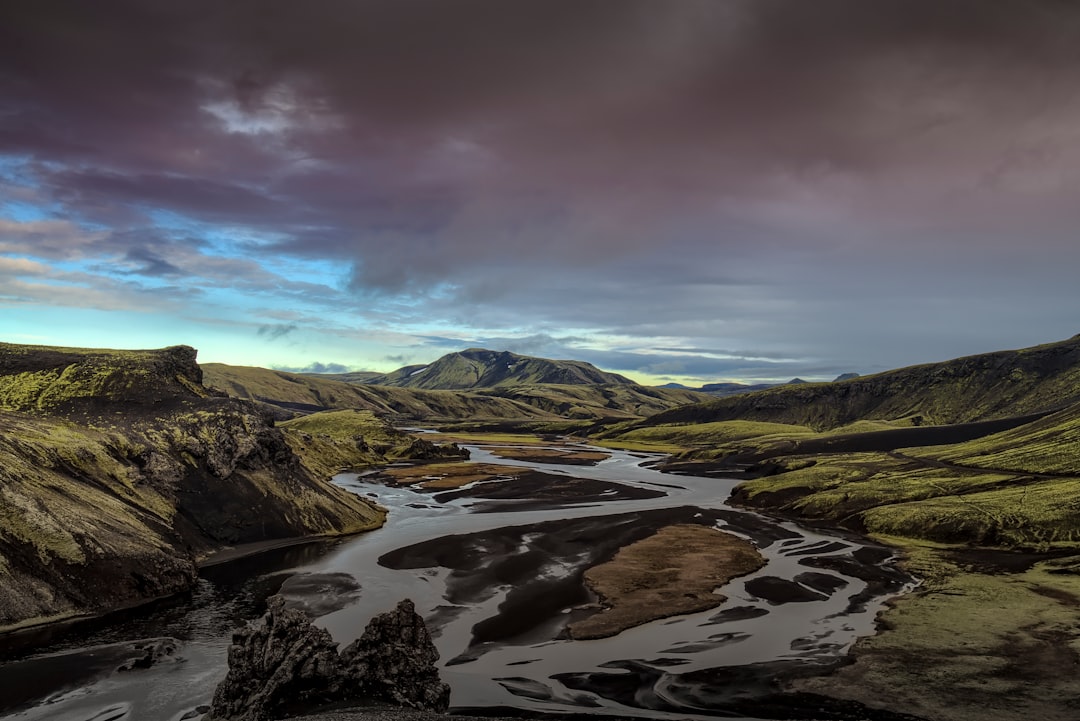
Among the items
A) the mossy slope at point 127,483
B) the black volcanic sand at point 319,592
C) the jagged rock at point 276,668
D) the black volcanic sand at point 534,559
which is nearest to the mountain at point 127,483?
the mossy slope at point 127,483

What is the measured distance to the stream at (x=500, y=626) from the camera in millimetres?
40750

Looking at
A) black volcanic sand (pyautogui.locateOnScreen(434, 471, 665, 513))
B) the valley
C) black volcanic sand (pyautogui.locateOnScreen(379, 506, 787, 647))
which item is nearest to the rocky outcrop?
the valley

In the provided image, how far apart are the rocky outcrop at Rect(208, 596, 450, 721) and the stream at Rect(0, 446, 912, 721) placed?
9.76 feet

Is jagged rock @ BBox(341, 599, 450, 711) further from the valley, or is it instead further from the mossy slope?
the mossy slope

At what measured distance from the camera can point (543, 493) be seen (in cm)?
14288

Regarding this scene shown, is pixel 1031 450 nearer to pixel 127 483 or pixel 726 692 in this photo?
pixel 726 692

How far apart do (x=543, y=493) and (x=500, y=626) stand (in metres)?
87.7

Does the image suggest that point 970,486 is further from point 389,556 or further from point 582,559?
point 389,556

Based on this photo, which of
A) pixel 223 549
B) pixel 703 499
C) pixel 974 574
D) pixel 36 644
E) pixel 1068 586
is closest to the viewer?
pixel 36 644

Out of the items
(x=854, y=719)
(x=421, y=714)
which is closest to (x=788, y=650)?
(x=854, y=719)

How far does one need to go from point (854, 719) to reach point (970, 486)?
346 ft

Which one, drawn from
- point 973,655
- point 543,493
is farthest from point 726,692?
point 543,493

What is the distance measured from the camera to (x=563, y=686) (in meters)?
43.2

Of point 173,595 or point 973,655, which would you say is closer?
point 973,655
